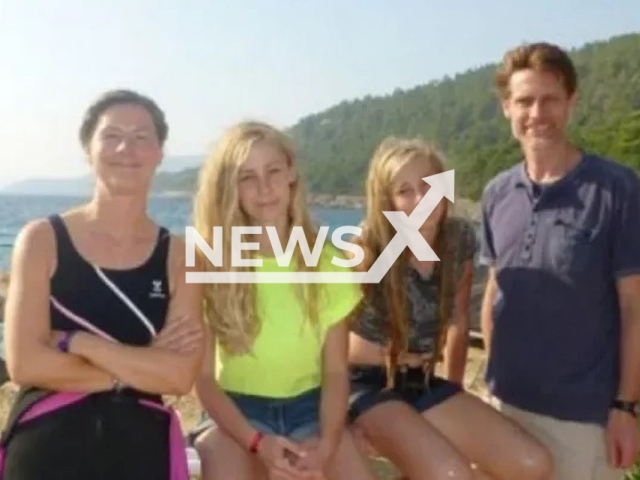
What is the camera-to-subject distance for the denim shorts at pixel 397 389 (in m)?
3.84

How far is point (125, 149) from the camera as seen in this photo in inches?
128

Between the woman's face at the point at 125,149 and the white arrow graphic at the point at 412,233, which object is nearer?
the woman's face at the point at 125,149

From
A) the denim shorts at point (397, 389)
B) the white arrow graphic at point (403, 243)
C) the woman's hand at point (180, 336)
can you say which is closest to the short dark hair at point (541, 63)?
the white arrow graphic at point (403, 243)

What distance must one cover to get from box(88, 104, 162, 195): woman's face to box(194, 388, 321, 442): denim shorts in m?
0.83

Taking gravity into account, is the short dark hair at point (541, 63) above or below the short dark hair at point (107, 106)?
above

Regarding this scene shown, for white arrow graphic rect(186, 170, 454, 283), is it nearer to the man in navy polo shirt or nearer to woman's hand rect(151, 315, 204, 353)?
the man in navy polo shirt

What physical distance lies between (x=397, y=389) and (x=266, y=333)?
57 centimetres

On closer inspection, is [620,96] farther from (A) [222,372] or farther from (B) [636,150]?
(A) [222,372]

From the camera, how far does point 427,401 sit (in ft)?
12.7

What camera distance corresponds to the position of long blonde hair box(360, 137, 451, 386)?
3869mm

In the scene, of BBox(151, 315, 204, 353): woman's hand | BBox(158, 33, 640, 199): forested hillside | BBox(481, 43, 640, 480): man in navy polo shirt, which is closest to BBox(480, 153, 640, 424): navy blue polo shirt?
BBox(481, 43, 640, 480): man in navy polo shirt

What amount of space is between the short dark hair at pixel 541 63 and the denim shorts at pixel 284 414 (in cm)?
134

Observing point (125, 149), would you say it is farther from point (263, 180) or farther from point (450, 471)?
point (450, 471)

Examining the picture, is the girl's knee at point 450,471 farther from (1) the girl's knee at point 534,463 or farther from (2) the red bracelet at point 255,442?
(2) the red bracelet at point 255,442
